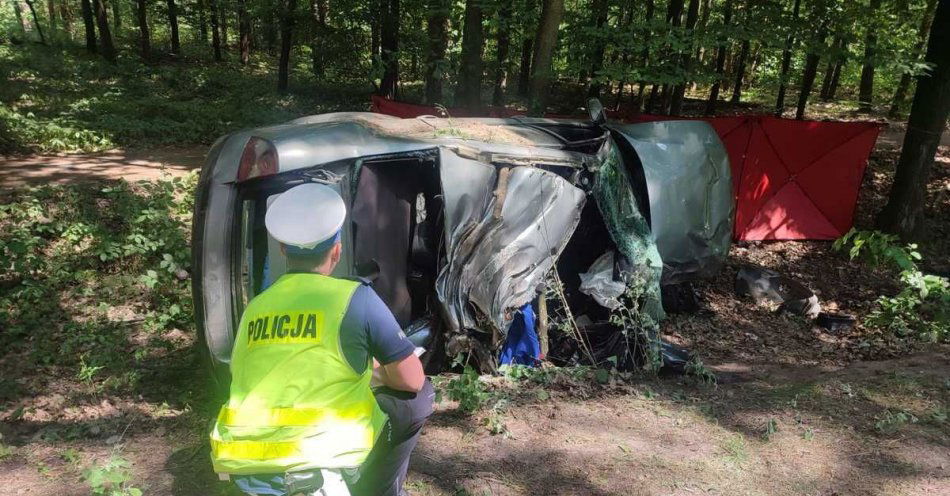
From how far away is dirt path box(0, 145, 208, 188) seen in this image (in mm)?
8484

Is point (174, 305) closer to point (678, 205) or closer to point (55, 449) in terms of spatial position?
point (55, 449)

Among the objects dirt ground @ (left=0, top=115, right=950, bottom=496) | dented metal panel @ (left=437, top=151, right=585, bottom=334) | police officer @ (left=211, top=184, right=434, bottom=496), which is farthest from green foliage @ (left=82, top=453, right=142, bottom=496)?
dented metal panel @ (left=437, top=151, right=585, bottom=334)

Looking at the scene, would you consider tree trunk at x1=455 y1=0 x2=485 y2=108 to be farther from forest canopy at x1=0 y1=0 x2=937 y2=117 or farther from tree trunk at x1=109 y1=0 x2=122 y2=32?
tree trunk at x1=109 y1=0 x2=122 y2=32

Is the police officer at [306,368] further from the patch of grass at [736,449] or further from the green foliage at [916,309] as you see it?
the green foliage at [916,309]

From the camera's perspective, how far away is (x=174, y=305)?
5.36 m

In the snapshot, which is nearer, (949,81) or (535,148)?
(535,148)

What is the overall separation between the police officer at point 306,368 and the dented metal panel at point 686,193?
368 cm

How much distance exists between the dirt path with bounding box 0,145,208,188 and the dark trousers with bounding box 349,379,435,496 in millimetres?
8030

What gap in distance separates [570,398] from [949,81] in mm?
7119

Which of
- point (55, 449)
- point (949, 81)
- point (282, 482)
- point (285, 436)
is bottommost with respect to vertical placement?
point (55, 449)

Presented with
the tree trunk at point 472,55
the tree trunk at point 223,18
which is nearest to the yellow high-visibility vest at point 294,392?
the tree trunk at point 472,55

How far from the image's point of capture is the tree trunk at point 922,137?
7668 millimetres

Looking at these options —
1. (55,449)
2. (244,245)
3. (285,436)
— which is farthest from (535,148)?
(55,449)

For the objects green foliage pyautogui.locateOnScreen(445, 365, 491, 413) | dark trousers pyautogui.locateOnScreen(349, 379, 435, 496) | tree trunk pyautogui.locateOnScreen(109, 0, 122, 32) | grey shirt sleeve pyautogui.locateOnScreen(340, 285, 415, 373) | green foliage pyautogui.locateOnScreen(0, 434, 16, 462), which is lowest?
green foliage pyautogui.locateOnScreen(0, 434, 16, 462)
